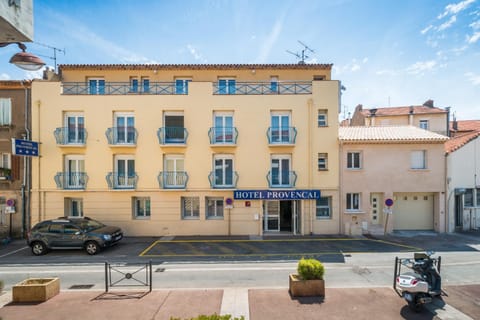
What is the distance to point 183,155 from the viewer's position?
49.9ft

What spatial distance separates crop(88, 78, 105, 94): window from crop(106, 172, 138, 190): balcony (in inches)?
242

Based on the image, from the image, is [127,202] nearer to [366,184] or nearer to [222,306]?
[222,306]

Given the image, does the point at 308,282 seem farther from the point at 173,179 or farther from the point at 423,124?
the point at 423,124

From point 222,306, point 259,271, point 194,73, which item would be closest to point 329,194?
point 259,271

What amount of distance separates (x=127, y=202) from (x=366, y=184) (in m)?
15.4

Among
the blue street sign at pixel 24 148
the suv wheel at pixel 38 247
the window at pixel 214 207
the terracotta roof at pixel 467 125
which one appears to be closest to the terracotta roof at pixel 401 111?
the terracotta roof at pixel 467 125

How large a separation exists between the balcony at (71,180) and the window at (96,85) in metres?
5.85

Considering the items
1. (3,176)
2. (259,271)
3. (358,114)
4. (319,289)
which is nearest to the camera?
(319,289)

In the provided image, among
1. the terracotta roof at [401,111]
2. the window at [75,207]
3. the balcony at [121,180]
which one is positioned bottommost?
the window at [75,207]

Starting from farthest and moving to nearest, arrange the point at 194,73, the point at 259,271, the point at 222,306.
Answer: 1. the point at 194,73
2. the point at 259,271
3. the point at 222,306

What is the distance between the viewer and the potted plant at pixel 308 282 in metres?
7.23

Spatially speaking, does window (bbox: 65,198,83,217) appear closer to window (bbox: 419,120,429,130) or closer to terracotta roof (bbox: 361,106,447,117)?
terracotta roof (bbox: 361,106,447,117)

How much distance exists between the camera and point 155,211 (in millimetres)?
15055

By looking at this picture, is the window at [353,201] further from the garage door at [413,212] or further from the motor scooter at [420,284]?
the motor scooter at [420,284]
